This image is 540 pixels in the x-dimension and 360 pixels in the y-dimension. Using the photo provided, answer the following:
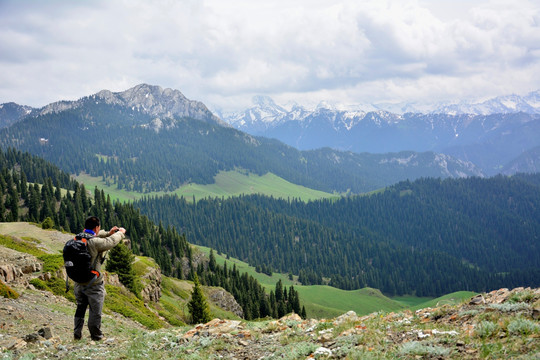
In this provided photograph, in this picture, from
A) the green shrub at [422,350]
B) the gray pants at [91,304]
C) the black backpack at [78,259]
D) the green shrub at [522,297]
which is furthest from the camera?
the gray pants at [91,304]

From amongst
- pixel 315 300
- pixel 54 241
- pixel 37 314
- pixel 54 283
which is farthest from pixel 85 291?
pixel 315 300

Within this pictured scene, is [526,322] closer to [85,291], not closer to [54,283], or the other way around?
[85,291]

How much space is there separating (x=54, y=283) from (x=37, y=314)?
10646 mm

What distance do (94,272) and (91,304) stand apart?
5.11ft

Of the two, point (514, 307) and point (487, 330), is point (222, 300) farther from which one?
point (487, 330)

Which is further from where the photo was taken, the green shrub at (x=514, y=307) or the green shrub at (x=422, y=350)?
the green shrub at (x=514, y=307)

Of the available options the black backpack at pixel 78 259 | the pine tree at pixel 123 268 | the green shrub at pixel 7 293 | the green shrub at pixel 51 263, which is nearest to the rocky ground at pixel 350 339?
the black backpack at pixel 78 259

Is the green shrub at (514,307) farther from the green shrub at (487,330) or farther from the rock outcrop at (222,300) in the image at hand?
the rock outcrop at (222,300)

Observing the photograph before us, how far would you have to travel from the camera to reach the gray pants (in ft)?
50.9

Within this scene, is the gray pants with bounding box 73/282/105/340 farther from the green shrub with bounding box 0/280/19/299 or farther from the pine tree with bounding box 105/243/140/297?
the pine tree with bounding box 105/243/140/297

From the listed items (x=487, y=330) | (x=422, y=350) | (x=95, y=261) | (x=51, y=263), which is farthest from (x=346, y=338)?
(x=51, y=263)

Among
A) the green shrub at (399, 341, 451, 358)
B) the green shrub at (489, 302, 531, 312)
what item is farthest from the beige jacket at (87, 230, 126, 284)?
the green shrub at (489, 302, 531, 312)

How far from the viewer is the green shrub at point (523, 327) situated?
1098 centimetres

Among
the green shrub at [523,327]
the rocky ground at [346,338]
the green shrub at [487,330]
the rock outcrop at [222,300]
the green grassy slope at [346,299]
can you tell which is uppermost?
the green shrub at [523,327]
